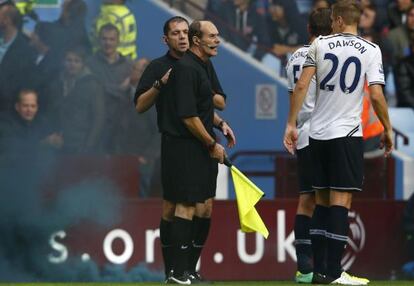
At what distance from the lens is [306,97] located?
1134cm

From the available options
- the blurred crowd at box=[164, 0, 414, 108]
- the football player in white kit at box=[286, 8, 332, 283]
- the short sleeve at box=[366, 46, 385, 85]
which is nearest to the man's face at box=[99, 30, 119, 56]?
the blurred crowd at box=[164, 0, 414, 108]

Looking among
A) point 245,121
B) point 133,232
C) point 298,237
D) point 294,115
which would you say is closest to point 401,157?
point 245,121

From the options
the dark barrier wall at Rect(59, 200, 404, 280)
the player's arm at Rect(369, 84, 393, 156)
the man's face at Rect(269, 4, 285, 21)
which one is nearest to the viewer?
the player's arm at Rect(369, 84, 393, 156)

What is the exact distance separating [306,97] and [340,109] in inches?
40.2

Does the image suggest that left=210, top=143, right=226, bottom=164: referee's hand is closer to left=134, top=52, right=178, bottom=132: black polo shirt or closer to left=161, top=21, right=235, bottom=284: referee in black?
left=161, top=21, right=235, bottom=284: referee in black

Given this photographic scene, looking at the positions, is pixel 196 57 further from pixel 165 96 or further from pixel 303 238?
pixel 303 238

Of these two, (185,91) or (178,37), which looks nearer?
(185,91)

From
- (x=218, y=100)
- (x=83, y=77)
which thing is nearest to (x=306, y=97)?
(x=218, y=100)

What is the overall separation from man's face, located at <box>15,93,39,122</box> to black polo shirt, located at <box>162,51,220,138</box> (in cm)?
418

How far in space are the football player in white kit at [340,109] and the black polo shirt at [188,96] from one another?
0.77 m

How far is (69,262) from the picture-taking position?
1423 cm

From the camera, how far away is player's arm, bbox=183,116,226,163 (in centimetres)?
1069

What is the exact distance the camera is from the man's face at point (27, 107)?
15062mm

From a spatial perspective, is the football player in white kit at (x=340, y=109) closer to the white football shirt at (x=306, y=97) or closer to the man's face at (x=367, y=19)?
the white football shirt at (x=306, y=97)
